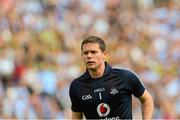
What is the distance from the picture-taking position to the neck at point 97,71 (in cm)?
640

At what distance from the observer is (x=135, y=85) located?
6.46 m

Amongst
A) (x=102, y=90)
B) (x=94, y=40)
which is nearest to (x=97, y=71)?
(x=102, y=90)

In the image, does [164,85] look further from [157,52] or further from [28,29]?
[28,29]

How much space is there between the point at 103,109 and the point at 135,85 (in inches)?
15.4

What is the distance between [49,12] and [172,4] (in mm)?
2951

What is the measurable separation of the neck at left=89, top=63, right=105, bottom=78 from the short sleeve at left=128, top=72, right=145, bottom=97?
265mm

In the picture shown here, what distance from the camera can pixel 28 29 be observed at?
13430mm

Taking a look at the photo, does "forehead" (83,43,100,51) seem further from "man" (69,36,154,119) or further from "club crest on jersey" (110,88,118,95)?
"club crest on jersey" (110,88,118,95)

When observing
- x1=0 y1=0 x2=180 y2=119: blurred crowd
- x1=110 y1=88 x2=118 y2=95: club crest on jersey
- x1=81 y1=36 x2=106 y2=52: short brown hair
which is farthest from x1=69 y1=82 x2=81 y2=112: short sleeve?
x1=0 y1=0 x2=180 y2=119: blurred crowd

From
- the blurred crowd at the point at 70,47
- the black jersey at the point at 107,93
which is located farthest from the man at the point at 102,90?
the blurred crowd at the point at 70,47

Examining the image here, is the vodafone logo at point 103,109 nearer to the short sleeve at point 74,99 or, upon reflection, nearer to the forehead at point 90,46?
the short sleeve at point 74,99

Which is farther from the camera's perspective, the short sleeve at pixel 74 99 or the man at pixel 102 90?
the short sleeve at pixel 74 99

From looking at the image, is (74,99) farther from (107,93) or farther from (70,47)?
(70,47)

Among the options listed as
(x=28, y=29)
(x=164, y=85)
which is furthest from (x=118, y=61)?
(x=28, y=29)
